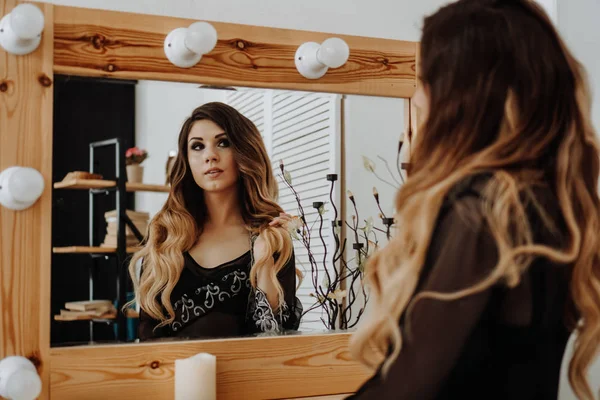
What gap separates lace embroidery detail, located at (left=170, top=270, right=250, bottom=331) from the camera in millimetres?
1431

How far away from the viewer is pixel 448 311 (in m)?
0.82

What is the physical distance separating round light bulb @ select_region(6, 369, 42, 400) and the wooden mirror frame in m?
0.07

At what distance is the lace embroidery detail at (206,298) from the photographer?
1.43 meters

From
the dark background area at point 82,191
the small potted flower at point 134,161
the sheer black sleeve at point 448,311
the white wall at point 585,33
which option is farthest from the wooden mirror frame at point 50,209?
the sheer black sleeve at point 448,311

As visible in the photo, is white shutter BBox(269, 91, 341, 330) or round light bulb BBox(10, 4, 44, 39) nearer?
round light bulb BBox(10, 4, 44, 39)

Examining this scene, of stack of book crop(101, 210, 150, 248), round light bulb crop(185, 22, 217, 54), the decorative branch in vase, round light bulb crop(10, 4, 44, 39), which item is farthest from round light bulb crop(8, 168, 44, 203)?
the decorative branch in vase

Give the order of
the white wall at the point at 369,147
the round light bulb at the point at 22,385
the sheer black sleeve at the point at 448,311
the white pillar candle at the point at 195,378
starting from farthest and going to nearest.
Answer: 1. the white wall at the point at 369,147
2. the white pillar candle at the point at 195,378
3. the round light bulb at the point at 22,385
4. the sheer black sleeve at the point at 448,311

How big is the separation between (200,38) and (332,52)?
0.92ft

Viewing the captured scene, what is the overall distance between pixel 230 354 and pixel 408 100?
70cm

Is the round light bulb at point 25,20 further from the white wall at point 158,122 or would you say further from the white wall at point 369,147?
the white wall at point 369,147

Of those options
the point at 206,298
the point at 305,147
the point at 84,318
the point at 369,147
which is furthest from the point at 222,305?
the point at 369,147

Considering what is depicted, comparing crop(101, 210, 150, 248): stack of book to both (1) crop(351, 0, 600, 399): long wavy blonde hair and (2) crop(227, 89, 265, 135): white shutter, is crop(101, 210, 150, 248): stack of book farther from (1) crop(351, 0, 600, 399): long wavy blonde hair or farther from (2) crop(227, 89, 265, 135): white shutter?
(1) crop(351, 0, 600, 399): long wavy blonde hair

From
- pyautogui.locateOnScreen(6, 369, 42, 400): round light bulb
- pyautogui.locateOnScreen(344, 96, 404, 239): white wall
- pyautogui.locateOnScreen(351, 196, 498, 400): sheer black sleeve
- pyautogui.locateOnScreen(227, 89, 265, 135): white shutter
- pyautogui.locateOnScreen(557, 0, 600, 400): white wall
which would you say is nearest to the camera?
pyautogui.locateOnScreen(351, 196, 498, 400): sheer black sleeve

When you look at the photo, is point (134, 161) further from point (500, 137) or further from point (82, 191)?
point (500, 137)
